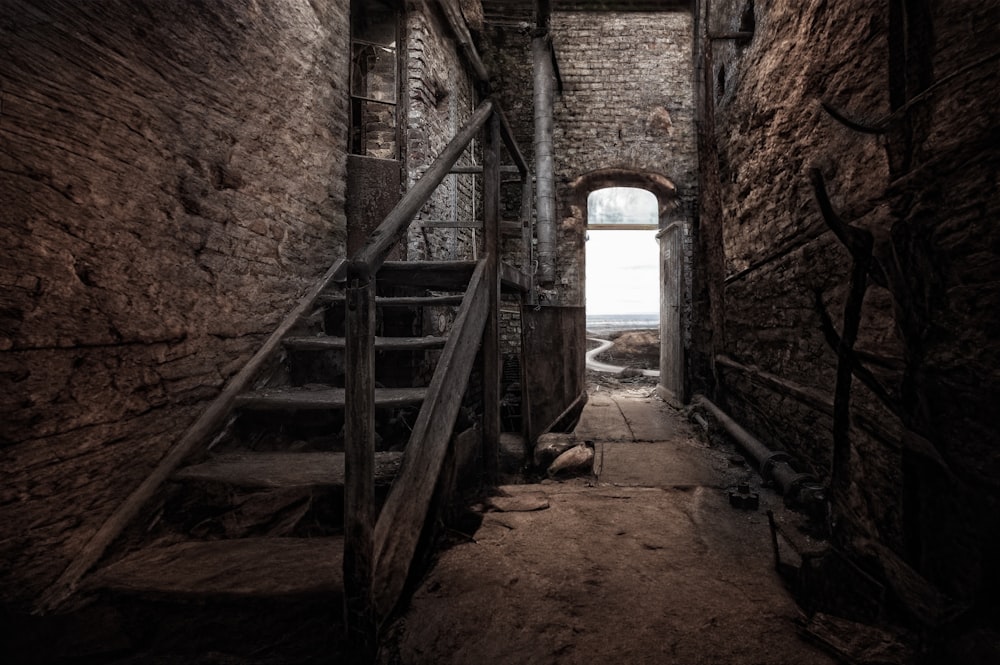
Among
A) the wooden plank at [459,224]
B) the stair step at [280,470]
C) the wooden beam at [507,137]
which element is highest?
the wooden beam at [507,137]

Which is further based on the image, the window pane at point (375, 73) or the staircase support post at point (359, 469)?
the window pane at point (375, 73)

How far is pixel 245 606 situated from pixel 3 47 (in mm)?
1912

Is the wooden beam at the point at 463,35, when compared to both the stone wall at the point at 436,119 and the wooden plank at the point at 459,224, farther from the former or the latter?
the wooden plank at the point at 459,224

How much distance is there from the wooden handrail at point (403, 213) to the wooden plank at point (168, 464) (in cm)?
120

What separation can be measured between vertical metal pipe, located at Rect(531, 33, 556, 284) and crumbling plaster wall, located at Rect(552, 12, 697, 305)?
0.41 metres

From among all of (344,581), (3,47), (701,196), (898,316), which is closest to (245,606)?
(344,581)

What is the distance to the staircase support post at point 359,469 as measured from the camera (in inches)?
49.8

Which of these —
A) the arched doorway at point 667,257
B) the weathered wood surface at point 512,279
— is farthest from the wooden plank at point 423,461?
the arched doorway at point 667,257

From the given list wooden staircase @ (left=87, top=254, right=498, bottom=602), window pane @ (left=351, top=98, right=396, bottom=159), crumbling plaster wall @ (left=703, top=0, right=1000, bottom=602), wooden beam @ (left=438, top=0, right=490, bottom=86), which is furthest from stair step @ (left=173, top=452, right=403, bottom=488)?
wooden beam @ (left=438, top=0, right=490, bottom=86)

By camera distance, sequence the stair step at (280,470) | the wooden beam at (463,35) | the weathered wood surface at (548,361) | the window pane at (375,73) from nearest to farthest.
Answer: the stair step at (280,470)
the weathered wood surface at (548,361)
the wooden beam at (463,35)
the window pane at (375,73)

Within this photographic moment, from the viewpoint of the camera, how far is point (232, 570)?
1.45m

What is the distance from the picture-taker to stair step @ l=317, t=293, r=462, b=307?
2.50 metres

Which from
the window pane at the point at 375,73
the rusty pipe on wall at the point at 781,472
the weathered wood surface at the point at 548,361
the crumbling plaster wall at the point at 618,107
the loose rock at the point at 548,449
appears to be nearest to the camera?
the rusty pipe on wall at the point at 781,472

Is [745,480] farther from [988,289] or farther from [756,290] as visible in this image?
[988,289]
